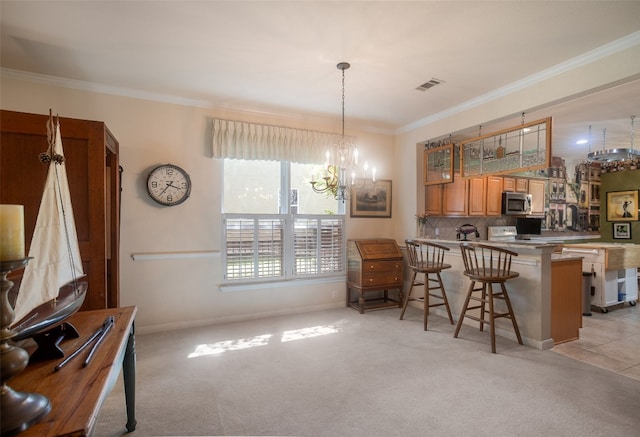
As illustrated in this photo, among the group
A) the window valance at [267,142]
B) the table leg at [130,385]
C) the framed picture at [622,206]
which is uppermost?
the window valance at [267,142]

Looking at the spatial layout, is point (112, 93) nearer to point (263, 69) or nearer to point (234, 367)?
point (263, 69)

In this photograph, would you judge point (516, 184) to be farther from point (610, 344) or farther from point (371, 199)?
point (610, 344)

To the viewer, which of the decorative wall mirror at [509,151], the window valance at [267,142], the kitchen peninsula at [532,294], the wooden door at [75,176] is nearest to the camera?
the wooden door at [75,176]

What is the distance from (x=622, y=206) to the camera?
20.9ft

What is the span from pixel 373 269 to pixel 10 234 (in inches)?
147

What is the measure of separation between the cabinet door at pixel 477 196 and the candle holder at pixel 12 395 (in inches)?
213

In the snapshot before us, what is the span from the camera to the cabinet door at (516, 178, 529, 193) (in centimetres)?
582

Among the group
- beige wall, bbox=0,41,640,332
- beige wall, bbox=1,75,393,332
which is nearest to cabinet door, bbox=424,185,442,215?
beige wall, bbox=0,41,640,332

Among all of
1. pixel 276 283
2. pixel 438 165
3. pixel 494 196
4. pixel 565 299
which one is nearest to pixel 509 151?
pixel 438 165

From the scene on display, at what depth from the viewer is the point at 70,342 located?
1.37 meters

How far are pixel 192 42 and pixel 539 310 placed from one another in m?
3.87

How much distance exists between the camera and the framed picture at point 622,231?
6311mm

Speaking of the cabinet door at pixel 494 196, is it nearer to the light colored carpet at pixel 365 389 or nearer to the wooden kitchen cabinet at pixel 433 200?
the wooden kitchen cabinet at pixel 433 200

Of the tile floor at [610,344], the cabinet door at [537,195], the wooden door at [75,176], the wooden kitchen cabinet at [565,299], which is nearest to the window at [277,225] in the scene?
the wooden door at [75,176]
